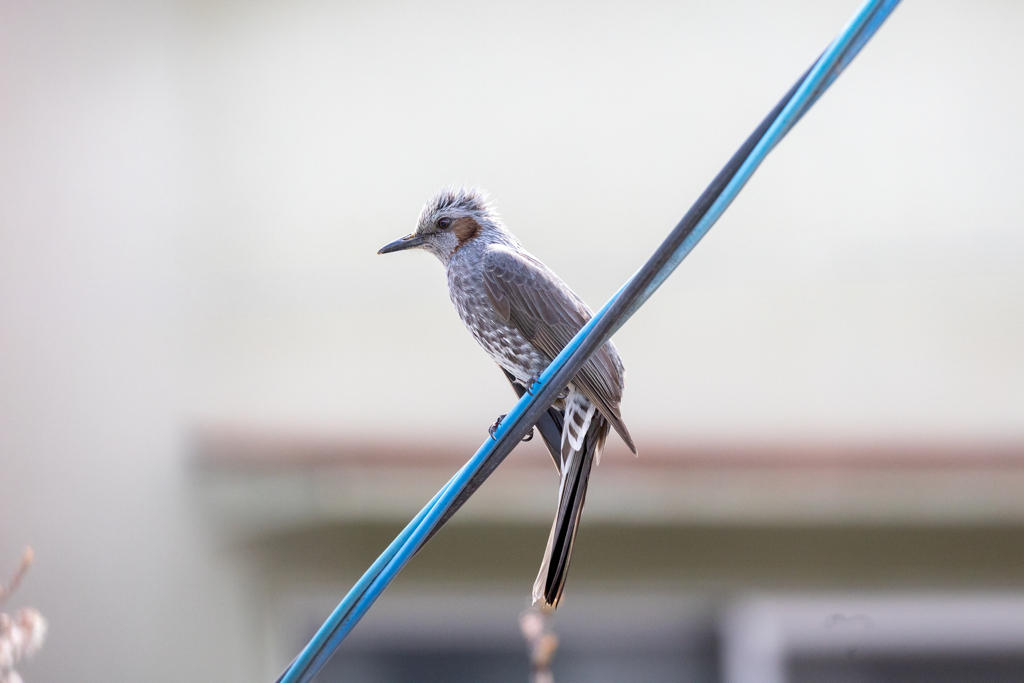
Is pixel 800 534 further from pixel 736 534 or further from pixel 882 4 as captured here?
pixel 882 4

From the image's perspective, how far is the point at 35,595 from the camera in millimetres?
5324

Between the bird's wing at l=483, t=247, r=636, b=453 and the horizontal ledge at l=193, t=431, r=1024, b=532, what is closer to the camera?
the bird's wing at l=483, t=247, r=636, b=453

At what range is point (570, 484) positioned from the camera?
2475 mm

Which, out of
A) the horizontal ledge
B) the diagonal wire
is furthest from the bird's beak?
the horizontal ledge

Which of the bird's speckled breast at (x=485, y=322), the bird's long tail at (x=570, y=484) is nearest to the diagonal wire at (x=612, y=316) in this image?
the bird's long tail at (x=570, y=484)

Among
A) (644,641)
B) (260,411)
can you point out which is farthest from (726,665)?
(260,411)

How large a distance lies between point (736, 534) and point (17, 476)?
4239 mm

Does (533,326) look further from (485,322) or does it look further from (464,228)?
(464,228)

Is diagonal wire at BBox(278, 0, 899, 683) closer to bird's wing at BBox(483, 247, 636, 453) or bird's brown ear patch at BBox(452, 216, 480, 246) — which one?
bird's wing at BBox(483, 247, 636, 453)

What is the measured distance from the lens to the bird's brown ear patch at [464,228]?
112 inches

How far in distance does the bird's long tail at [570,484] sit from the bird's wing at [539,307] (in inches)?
4.8

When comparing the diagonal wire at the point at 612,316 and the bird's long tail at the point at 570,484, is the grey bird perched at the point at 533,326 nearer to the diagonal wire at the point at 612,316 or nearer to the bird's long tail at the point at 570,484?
the bird's long tail at the point at 570,484

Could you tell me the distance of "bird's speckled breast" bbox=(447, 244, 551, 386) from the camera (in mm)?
2633

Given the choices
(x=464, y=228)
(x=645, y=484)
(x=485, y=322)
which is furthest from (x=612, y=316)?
(x=645, y=484)
